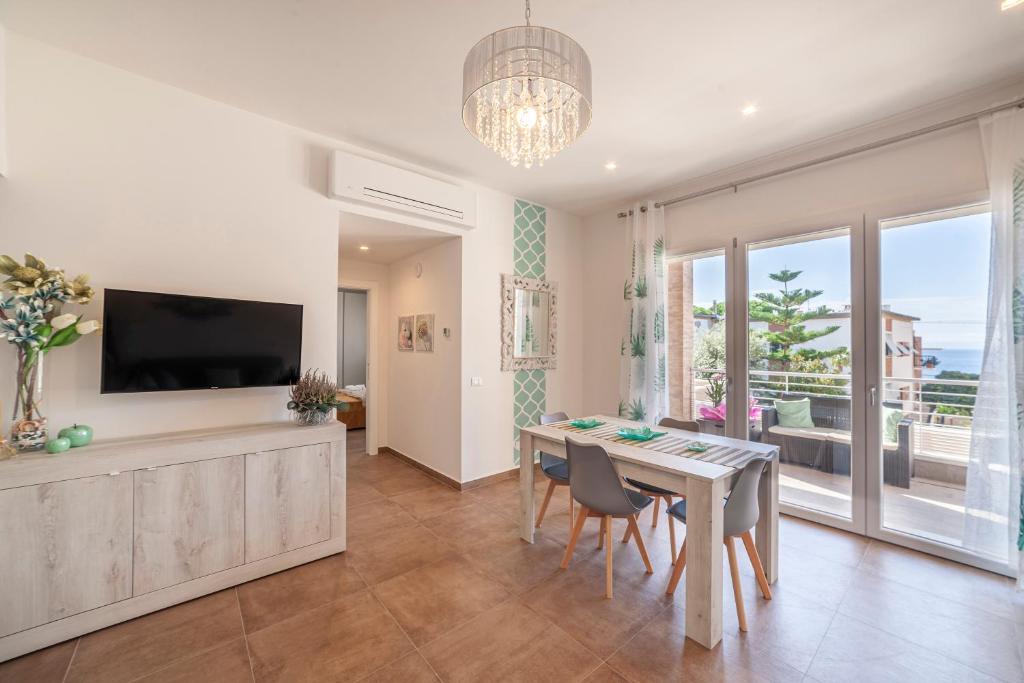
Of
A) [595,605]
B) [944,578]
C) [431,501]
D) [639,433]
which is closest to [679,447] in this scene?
[639,433]

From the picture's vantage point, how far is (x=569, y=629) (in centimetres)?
195

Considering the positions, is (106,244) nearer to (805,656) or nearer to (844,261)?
(805,656)

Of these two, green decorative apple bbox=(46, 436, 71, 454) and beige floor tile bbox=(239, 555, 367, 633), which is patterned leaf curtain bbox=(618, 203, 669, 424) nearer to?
beige floor tile bbox=(239, 555, 367, 633)

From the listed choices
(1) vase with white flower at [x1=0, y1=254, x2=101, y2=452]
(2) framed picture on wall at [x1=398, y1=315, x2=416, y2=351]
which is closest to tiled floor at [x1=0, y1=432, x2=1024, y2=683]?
(1) vase with white flower at [x1=0, y1=254, x2=101, y2=452]

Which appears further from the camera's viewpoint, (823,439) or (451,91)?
(823,439)

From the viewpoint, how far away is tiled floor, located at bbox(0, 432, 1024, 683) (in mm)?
1701

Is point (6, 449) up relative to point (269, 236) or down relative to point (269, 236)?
down

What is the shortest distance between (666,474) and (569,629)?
0.92 metres

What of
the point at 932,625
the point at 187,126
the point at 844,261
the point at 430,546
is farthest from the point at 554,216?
the point at 932,625

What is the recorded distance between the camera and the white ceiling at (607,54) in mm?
1878

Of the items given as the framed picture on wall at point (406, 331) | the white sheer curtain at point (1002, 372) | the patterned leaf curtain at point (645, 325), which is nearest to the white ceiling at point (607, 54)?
the white sheer curtain at point (1002, 372)

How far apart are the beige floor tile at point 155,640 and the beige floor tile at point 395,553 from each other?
678 millimetres

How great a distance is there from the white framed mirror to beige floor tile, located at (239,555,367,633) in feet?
7.63

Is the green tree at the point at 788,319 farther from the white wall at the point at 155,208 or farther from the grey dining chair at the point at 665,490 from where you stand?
the white wall at the point at 155,208
